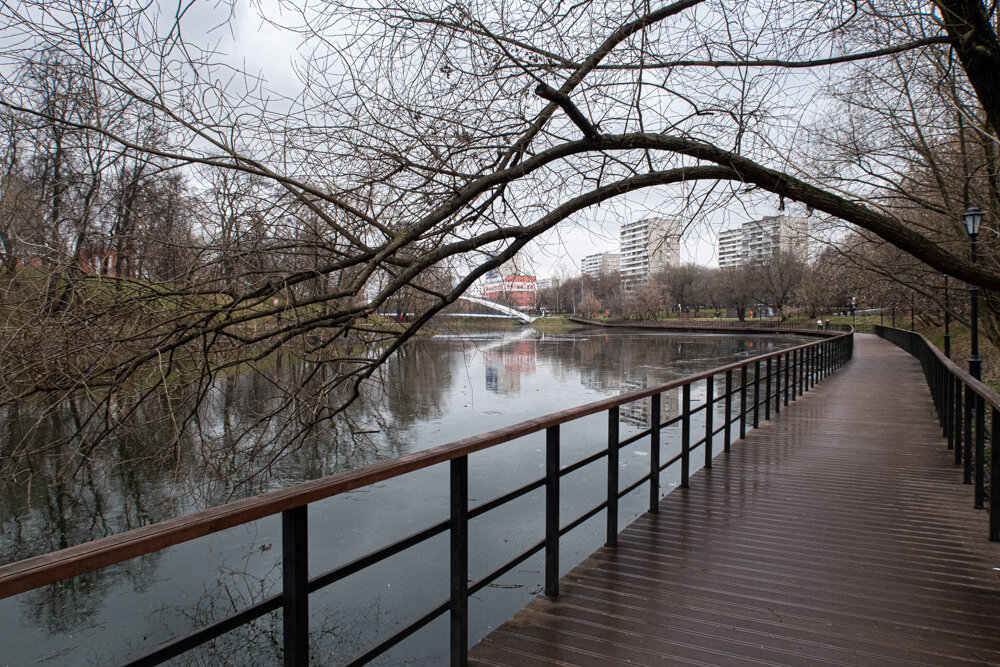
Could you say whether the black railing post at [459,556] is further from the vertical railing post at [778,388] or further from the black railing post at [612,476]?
the vertical railing post at [778,388]

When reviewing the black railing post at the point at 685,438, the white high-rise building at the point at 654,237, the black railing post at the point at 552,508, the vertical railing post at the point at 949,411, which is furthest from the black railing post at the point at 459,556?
the vertical railing post at the point at 949,411

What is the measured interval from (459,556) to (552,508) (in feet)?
2.60

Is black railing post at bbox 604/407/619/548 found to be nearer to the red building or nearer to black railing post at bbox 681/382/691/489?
black railing post at bbox 681/382/691/489

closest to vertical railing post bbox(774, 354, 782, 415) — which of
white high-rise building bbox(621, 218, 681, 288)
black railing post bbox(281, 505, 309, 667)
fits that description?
white high-rise building bbox(621, 218, 681, 288)

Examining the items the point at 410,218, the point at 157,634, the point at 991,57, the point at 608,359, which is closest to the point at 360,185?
the point at 410,218

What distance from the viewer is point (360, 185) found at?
14.3 feet

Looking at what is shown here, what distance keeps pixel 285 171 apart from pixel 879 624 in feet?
14.8

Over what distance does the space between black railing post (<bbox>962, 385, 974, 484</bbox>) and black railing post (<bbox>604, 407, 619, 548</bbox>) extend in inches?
110

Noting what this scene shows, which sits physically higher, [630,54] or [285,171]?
Answer: [630,54]

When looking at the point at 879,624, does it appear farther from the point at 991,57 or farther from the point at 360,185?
the point at 991,57

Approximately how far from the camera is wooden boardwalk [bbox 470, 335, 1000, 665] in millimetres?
2471

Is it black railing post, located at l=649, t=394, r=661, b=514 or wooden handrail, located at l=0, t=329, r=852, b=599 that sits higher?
wooden handrail, located at l=0, t=329, r=852, b=599

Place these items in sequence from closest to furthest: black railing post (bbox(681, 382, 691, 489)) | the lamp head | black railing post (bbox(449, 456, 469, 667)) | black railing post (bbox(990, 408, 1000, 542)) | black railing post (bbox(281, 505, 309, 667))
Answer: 1. black railing post (bbox(281, 505, 309, 667))
2. black railing post (bbox(449, 456, 469, 667))
3. black railing post (bbox(990, 408, 1000, 542))
4. black railing post (bbox(681, 382, 691, 489))
5. the lamp head

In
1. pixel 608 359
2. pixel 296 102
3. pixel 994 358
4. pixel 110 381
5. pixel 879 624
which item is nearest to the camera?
pixel 879 624
